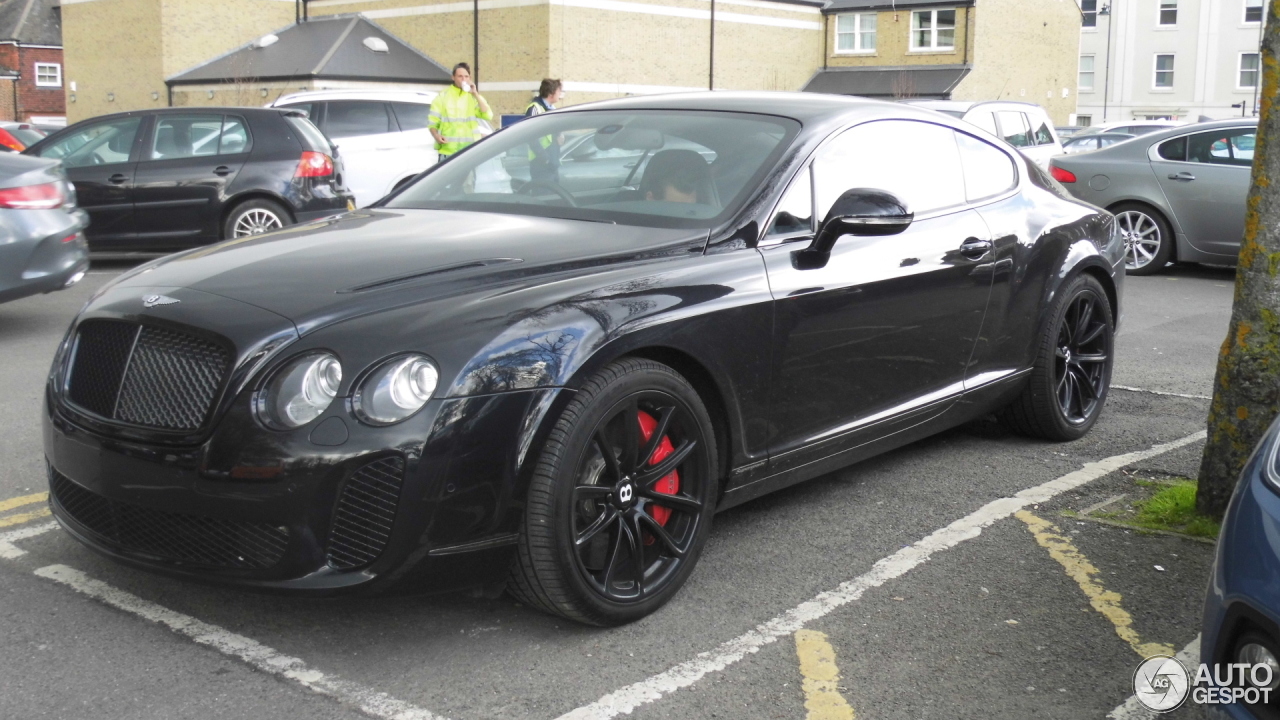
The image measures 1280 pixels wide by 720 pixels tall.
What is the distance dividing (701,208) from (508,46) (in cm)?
3633

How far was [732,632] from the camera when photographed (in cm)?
351

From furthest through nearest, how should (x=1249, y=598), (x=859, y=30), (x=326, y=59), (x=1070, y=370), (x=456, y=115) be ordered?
(x=859, y=30) < (x=326, y=59) < (x=456, y=115) < (x=1070, y=370) < (x=1249, y=598)

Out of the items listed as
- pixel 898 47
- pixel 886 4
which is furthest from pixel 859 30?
pixel 898 47

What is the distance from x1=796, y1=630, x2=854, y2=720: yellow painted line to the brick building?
66927 millimetres

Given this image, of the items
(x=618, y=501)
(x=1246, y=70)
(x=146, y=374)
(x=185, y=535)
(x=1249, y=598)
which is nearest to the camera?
(x=1249, y=598)

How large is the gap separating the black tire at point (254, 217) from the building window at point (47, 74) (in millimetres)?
60062

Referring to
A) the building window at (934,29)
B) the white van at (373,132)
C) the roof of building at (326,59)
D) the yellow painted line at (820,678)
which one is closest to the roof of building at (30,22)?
the roof of building at (326,59)

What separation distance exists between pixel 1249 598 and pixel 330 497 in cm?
196

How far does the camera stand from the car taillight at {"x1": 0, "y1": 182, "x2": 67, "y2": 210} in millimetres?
7586

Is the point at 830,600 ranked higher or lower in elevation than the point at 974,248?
lower

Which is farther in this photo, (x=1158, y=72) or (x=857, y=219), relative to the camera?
(x=1158, y=72)

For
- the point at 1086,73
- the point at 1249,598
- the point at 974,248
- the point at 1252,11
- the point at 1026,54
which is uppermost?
the point at 1252,11

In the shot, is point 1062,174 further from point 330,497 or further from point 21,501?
point 330,497

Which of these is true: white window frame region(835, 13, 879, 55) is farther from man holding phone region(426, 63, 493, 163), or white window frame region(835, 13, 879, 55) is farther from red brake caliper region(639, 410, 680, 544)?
red brake caliper region(639, 410, 680, 544)
